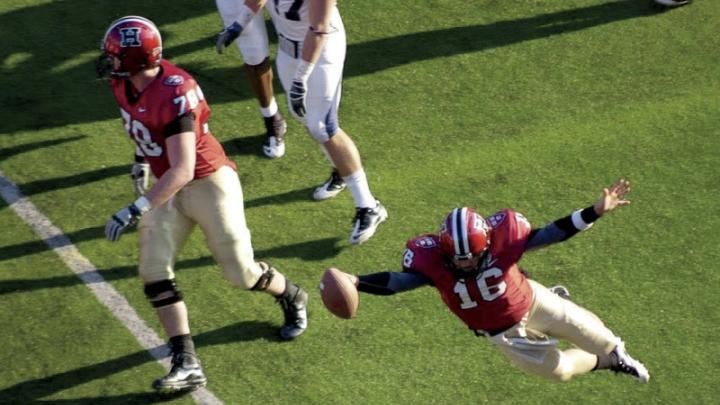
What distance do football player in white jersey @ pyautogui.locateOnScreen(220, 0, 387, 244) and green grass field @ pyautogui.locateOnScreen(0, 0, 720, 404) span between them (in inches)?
16.3

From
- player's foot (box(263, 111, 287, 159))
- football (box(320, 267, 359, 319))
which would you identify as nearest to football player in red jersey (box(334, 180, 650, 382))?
football (box(320, 267, 359, 319))

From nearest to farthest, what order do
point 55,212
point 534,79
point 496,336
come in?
point 496,336
point 55,212
point 534,79

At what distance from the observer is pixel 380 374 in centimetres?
721

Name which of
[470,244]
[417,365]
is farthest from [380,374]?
[470,244]

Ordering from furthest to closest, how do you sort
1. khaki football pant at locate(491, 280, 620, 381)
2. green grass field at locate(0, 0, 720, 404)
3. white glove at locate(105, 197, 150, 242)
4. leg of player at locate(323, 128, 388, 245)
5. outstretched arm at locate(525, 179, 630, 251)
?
leg of player at locate(323, 128, 388, 245) → green grass field at locate(0, 0, 720, 404) → khaki football pant at locate(491, 280, 620, 381) → outstretched arm at locate(525, 179, 630, 251) → white glove at locate(105, 197, 150, 242)

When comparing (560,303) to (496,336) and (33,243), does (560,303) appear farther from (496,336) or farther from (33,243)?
(33,243)

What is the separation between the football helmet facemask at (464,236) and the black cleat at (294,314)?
1.32 m

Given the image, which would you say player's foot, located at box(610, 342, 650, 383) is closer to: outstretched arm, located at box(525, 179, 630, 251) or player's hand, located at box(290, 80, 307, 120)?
outstretched arm, located at box(525, 179, 630, 251)

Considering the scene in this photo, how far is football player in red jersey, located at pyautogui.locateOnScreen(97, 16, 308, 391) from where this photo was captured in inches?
259

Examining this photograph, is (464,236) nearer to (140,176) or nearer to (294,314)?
(294,314)

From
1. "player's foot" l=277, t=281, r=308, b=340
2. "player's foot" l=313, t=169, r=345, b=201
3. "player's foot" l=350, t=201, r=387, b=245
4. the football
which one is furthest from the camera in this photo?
"player's foot" l=313, t=169, r=345, b=201

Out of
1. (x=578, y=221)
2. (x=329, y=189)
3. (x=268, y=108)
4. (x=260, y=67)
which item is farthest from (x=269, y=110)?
(x=578, y=221)

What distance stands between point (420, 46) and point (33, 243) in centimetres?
395

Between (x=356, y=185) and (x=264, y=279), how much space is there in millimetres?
1238
